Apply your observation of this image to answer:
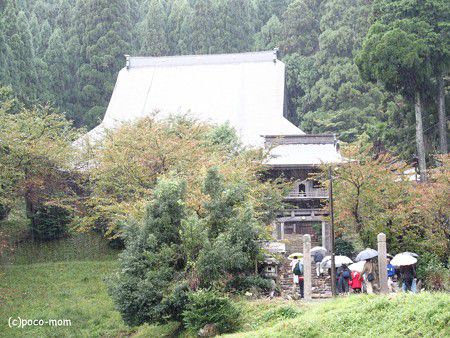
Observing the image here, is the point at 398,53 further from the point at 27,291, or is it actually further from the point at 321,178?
the point at 27,291

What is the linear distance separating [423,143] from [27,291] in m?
16.2

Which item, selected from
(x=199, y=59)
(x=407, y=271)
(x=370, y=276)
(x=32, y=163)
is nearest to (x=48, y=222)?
(x=32, y=163)

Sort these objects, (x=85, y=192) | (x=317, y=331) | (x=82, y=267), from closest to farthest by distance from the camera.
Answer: (x=317, y=331) < (x=82, y=267) < (x=85, y=192)

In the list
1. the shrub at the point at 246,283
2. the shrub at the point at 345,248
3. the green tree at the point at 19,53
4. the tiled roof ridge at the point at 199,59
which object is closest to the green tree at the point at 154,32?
the tiled roof ridge at the point at 199,59

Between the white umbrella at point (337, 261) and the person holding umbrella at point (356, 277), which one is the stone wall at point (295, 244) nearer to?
the white umbrella at point (337, 261)

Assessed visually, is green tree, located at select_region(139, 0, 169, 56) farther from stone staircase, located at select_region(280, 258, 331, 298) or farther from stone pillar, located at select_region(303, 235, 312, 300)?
stone pillar, located at select_region(303, 235, 312, 300)

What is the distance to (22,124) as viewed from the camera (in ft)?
84.2

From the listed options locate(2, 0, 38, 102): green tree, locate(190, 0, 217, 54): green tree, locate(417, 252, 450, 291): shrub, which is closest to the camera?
locate(417, 252, 450, 291): shrub

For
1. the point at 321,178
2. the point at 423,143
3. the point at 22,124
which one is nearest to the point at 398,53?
the point at 423,143

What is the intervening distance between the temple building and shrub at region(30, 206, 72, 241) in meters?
5.37

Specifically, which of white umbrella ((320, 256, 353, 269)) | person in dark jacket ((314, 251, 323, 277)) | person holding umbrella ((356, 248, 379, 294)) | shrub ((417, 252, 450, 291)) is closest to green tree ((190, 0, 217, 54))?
person in dark jacket ((314, 251, 323, 277))

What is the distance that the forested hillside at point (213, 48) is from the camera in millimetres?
36562

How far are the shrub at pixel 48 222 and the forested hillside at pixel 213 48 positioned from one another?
10984 mm

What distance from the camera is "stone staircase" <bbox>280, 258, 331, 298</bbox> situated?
742 inches
